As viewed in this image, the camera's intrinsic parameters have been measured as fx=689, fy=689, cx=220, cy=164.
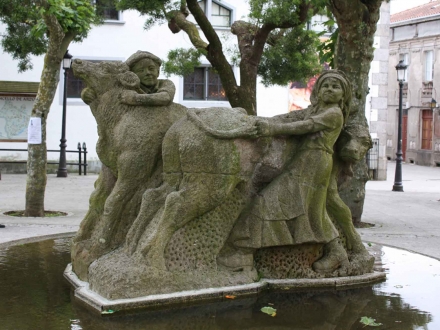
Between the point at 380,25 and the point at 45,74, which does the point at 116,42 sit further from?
the point at 45,74

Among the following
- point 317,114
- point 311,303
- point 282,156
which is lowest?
point 311,303

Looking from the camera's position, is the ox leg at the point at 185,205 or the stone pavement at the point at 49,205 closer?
the ox leg at the point at 185,205

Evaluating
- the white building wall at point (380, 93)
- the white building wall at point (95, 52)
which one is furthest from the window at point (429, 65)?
the white building wall at point (95, 52)

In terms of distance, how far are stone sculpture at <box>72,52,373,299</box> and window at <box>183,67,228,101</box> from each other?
17.8m

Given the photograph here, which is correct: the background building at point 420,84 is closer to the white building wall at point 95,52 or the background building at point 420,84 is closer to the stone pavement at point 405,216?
the stone pavement at point 405,216

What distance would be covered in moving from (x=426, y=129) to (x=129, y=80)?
108 ft

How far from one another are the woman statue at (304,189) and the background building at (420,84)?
2972cm

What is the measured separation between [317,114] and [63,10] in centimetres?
652

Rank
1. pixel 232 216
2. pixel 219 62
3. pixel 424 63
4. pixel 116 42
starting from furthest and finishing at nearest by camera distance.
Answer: pixel 424 63 → pixel 116 42 → pixel 219 62 → pixel 232 216

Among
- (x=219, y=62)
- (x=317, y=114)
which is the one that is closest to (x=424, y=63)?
(x=219, y=62)

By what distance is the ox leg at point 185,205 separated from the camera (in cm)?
589

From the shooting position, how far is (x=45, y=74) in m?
11.9

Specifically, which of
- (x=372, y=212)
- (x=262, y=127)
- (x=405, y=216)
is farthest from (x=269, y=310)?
(x=372, y=212)

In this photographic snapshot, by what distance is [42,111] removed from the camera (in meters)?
12.3
